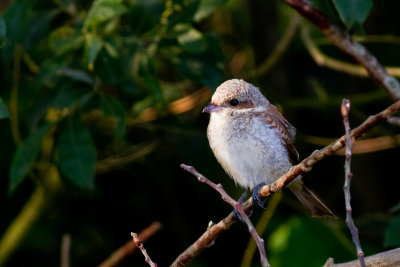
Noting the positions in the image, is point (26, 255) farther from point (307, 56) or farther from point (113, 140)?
point (307, 56)

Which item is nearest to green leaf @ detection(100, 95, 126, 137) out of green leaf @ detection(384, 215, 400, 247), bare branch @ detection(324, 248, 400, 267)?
green leaf @ detection(384, 215, 400, 247)

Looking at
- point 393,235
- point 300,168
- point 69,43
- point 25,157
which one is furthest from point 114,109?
point 300,168

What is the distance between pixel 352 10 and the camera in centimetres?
359

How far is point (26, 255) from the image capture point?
5.96m

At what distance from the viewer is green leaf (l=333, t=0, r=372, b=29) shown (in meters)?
3.57

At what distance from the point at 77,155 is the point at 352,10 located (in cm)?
176

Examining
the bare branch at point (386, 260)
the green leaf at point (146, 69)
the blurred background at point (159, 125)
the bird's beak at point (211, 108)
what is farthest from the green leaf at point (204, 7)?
the bare branch at point (386, 260)

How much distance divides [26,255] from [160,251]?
1.09 metres

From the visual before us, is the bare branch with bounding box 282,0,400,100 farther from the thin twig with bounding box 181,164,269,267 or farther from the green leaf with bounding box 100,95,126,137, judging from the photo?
the thin twig with bounding box 181,164,269,267

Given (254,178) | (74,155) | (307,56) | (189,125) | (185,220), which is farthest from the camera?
(307,56)

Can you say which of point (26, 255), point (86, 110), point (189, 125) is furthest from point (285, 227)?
point (26, 255)

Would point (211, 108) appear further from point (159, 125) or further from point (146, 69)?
point (159, 125)

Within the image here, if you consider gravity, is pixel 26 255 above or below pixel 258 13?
below

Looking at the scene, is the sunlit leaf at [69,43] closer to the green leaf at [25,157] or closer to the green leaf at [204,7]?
the green leaf at [25,157]
